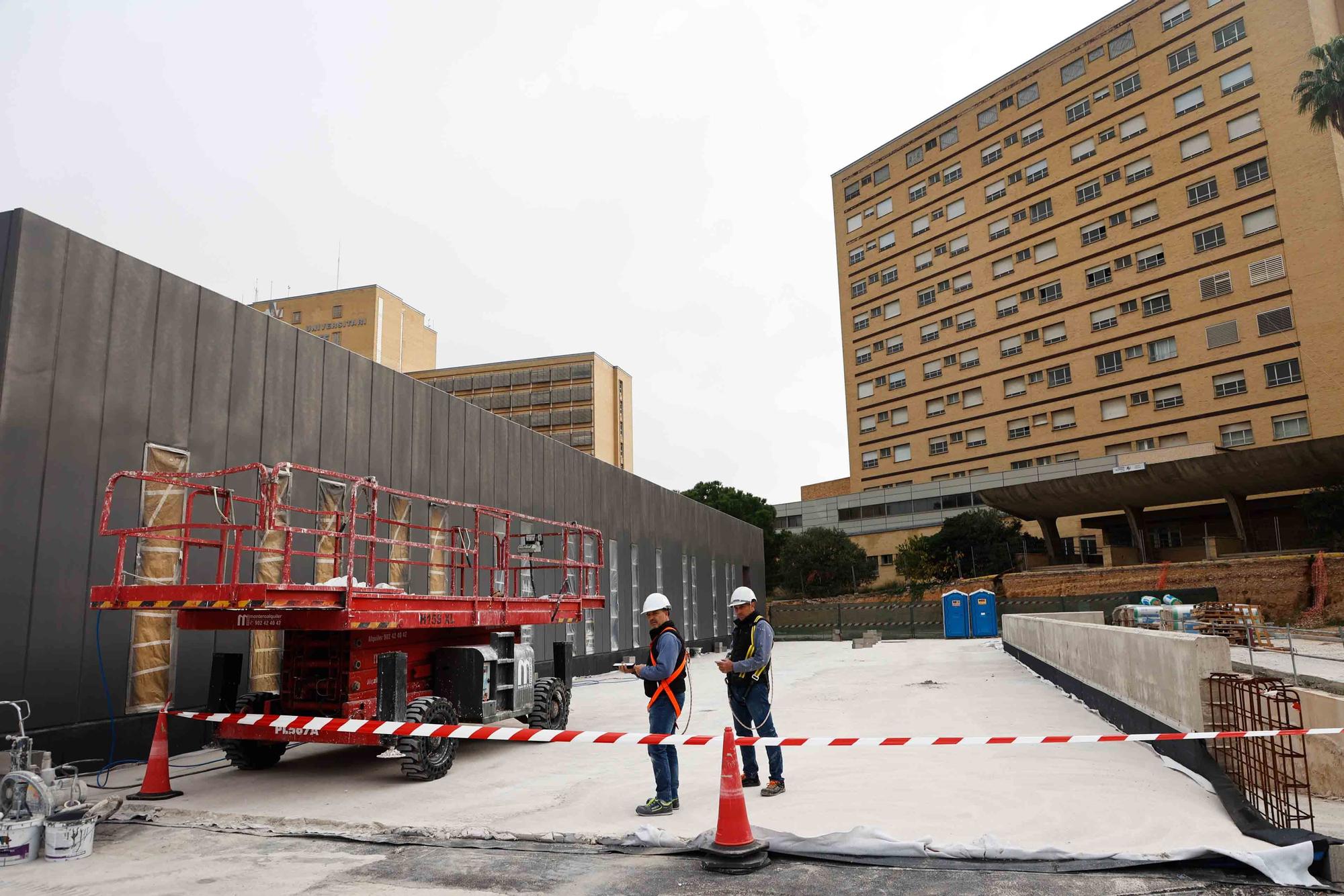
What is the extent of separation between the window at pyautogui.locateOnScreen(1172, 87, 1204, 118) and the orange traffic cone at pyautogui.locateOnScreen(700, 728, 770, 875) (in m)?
65.5

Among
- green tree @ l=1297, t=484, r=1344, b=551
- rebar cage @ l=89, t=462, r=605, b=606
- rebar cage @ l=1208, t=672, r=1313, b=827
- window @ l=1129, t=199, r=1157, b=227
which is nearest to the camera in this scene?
rebar cage @ l=1208, t=672, r=1313, b=827

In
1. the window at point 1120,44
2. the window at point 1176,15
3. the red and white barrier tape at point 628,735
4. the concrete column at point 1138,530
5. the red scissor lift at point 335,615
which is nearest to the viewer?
the red and white barrier tape at point 628,735

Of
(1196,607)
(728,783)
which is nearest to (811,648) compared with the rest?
(1196,607)

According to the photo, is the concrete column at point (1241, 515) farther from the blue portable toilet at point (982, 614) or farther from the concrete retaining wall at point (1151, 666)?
the concrete retaining wall at point (1151, 666)

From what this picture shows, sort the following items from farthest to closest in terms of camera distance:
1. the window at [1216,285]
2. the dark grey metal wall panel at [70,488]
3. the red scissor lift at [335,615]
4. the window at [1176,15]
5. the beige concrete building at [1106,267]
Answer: the window at [1176,15] → the window at [1216,285] → the beige concrete building at [1106,267] → the dark grey metal wall panel at [70,488] → the red scissor lift at [335,615]

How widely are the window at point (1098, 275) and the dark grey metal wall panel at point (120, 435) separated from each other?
63197 millimetres

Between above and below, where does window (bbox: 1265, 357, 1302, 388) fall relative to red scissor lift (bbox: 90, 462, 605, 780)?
above

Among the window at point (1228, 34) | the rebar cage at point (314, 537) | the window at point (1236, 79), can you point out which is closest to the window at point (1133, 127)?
the window at point (1236, 79)

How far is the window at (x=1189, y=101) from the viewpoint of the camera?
186ft

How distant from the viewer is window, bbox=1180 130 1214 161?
56156 millimetres

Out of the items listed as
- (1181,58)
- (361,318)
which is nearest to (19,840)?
(1181,58)

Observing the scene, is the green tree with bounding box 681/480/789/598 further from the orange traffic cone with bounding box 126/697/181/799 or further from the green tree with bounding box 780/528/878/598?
the orange traffic cone with bounding box 126/697/181/799

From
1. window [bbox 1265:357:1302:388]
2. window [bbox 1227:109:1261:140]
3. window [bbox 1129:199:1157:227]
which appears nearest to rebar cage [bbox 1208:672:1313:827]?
window [bbox 1265:357:1302:388]

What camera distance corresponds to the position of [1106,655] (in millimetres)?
11914
